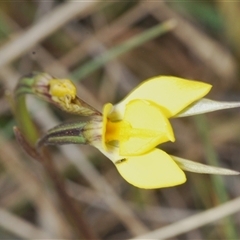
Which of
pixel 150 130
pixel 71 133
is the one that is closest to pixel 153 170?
pixel 150 130

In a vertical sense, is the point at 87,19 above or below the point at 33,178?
above

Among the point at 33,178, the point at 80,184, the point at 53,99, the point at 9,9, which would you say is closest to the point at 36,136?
the point at 53,99

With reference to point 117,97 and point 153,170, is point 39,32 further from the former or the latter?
point 153,170

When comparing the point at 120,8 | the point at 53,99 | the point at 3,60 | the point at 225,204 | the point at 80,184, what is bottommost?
the point at 225,204

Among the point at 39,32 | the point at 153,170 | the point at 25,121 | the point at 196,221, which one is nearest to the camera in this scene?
the point at 153,170

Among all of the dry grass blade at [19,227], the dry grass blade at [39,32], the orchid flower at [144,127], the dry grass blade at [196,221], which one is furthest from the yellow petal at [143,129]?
the dry grass blade at [19,227]

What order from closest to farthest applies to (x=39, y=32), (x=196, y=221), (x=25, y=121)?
(x=25, y=121) → (x=196, y=221) → (x=39, y=32)

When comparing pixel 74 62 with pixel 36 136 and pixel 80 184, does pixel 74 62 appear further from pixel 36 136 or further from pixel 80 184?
pixel 36 136
